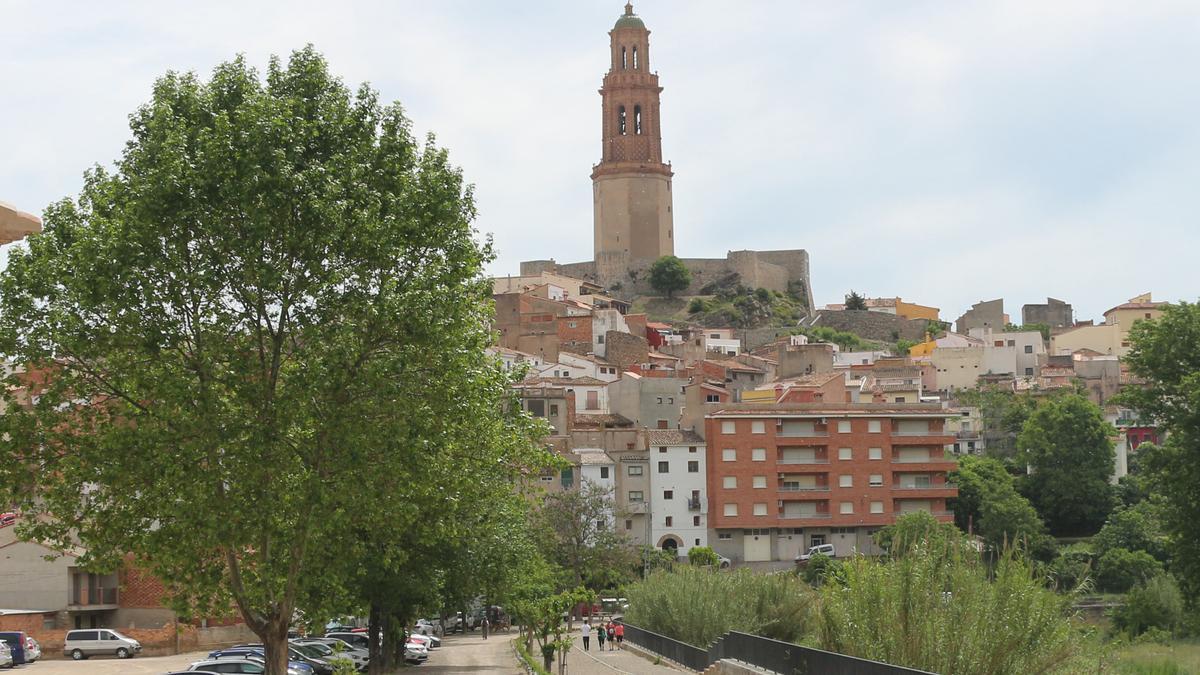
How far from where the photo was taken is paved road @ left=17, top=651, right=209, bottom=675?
114ft

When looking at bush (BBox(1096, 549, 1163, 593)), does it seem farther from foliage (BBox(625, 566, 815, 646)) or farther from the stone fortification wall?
the stone fortification wall

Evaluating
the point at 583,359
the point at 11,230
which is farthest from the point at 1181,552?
the point at 583,359

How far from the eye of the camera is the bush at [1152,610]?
45.7 metres

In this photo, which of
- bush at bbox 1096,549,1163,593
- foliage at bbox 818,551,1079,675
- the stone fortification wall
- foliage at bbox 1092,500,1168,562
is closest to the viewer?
foliage at bbox 818,551,1079,675

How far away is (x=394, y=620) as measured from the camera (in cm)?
3438

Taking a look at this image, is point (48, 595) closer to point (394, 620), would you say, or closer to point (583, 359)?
point (394, 620)

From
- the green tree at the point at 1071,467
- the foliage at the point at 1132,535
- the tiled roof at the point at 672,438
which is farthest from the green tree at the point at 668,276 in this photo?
the foliage at the point at 1132,535

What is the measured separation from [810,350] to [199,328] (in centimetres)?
8132

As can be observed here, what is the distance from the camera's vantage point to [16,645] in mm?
36719

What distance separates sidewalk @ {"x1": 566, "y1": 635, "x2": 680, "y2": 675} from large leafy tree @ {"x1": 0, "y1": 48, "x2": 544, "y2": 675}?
13674 mm

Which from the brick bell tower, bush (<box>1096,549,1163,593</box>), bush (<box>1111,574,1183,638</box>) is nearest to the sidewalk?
bush (<box>1111,574,1183,638</box>)

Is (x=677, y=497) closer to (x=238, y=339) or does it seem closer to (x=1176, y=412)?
(x=1176, y=412)

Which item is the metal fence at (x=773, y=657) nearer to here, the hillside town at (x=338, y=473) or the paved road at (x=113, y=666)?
the hillside town at (x=338, y=473)

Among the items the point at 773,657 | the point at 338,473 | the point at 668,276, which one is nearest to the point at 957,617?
the point at 773,657
